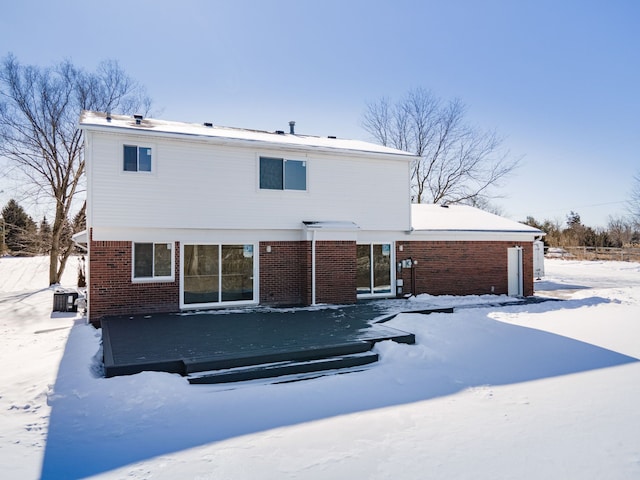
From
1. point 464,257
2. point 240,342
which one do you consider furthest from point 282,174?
point 464,257

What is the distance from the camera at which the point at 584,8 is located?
476 inches

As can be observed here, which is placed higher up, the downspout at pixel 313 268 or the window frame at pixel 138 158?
the window frame at pixel 138 158

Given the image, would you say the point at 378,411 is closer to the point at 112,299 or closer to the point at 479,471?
the point at 479,471

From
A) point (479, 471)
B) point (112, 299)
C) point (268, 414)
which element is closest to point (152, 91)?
point (112, 299)

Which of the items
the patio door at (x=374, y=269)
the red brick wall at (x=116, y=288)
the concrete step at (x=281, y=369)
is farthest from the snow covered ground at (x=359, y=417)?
the patio door at (x=374, y=269)

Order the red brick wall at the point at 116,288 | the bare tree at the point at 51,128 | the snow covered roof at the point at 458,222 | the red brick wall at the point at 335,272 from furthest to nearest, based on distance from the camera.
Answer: the bare tree at the point at 51,128 → the snow covered roof at the point at 458,222 → the red brick wall at the point at 335,272 → the red brick wall at the point at 116,288

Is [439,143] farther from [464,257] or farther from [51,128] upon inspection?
[51,128]

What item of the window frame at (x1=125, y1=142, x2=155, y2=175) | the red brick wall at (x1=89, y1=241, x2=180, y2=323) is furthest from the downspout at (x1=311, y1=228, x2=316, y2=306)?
the window frame at (x1=125, y1=142, x2=155, y2=175)

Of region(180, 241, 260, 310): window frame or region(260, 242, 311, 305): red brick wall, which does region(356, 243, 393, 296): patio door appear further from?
region(180, 241, 260, 310): window frame

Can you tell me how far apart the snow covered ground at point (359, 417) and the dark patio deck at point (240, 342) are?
0.34 metres

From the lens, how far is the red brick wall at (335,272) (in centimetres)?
1324

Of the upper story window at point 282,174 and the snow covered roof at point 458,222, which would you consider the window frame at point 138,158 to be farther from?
Answer: the snow covered roof at point 458,222

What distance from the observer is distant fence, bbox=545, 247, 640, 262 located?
34.5 meters

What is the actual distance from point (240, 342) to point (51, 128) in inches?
899
